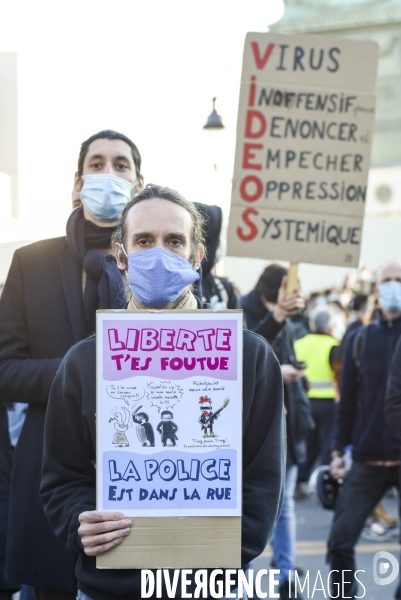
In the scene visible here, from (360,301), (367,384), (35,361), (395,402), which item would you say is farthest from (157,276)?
(360,301)

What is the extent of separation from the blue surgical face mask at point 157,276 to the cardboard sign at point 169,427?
13 cm

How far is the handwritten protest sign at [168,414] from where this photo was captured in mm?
→ 2326

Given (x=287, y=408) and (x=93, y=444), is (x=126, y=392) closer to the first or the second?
(x=93, y=444)

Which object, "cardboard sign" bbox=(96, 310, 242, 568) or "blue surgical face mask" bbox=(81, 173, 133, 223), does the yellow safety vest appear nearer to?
"blue surgical face mask" bbox=(81, 173, 133, 223)

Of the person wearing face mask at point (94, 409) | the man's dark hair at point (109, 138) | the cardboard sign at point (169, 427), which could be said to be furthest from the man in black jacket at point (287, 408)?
the cardboard sign at point (169, 427)

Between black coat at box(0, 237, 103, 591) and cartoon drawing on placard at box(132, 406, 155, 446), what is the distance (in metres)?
0.90

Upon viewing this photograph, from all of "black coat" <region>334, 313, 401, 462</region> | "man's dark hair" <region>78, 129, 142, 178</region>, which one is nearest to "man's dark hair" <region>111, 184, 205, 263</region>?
"man's dark hair" <region>78, 129, 142, 178</region>

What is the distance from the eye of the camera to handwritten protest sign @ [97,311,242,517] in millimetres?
2326

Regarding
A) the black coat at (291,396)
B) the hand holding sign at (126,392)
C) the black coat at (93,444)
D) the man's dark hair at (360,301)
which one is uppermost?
the hand holding sign at (126,392)

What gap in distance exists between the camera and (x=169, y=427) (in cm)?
234

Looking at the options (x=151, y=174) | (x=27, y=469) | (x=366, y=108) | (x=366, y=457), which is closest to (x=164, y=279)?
(x=27, y=469)

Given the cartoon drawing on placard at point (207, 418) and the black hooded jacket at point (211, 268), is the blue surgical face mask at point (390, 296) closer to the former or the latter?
the black hooded jacket at point (211, 268)

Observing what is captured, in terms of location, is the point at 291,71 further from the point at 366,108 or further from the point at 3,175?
the point at 3,175

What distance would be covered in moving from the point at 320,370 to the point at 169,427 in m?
8.12
